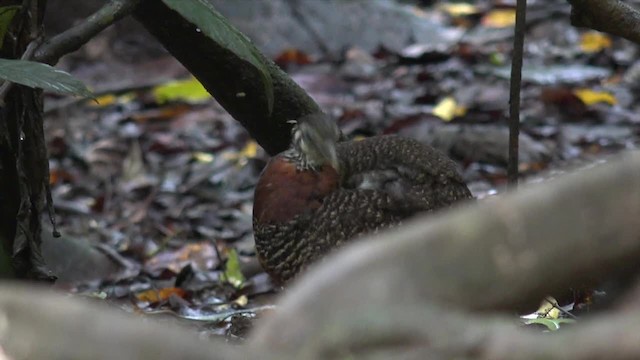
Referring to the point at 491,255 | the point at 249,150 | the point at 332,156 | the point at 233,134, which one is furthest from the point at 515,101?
the point at 233,134

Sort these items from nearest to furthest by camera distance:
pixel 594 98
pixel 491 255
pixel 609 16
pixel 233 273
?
pixel 491 255
pixel 609 16
pixel 233 273
pixel 594 98

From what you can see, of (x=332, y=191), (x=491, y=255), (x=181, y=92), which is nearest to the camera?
(x=491, y=255)

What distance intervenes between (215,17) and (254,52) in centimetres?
27

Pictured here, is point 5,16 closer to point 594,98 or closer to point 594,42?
point 594,98

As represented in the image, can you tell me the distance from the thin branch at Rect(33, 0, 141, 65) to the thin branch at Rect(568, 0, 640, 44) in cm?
124

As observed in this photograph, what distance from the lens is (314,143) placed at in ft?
10.9

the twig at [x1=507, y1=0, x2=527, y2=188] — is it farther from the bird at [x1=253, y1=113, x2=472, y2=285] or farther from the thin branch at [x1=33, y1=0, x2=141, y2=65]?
the thin branch at [x1=33, y1=0, x2=141, y2=65]

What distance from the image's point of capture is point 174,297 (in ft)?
13.1

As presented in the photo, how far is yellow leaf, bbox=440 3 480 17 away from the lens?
31.7 ft

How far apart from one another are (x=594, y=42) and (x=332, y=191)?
528cm

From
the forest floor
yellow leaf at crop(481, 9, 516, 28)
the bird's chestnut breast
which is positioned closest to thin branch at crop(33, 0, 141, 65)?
the bird's chestnut breast

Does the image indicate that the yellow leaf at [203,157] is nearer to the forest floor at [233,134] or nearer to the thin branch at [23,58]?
the forest floor at [233,134]

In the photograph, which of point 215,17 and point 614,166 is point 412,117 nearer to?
point 215,17

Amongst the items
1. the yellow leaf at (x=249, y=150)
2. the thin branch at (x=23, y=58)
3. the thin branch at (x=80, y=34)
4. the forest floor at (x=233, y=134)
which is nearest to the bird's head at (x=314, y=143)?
the forest floor at (x=233, y=134)
